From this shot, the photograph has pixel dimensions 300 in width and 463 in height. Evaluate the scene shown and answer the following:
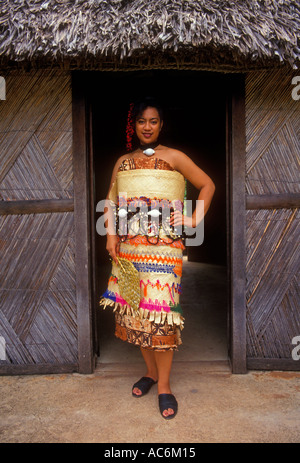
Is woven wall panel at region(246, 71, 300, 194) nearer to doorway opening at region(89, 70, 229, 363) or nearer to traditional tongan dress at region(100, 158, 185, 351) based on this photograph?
doorway opening at region(89, 70, 229, 363)

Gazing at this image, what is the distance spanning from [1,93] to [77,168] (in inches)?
29.4

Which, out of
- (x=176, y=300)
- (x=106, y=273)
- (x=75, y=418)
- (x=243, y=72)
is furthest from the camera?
(x=106, y=273)

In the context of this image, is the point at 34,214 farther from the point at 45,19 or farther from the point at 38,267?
the point at 45,19

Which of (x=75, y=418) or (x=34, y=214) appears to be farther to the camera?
(x=34, y=214)

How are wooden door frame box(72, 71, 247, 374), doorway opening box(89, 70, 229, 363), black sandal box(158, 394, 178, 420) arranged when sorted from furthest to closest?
1. doorway opening box(89, 70, 229, 363)
2. wooden door frame box(72, 71, 247, 374)
3. black sandal box(158, 394, 178, 420)

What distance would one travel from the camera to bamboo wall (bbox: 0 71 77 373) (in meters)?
2.51

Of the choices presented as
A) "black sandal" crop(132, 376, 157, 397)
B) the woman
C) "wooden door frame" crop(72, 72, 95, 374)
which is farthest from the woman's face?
"black sandal" crop(132, 376, 157, 397)

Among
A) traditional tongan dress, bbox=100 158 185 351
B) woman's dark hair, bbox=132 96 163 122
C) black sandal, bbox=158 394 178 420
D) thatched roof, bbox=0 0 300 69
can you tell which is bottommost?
black sandal, bbox=158 394 178 420

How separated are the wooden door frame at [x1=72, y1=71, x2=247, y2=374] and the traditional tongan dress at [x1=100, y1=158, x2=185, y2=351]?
46cm

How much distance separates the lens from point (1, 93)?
2510mm

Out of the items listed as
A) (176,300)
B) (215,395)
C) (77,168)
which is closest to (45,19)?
(77,168)

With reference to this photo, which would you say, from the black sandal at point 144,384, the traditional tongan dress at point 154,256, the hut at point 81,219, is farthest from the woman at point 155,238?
the hut at point 81,219

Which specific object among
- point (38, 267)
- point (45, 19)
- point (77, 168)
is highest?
point (45, 19)

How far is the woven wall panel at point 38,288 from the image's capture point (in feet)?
8.35
